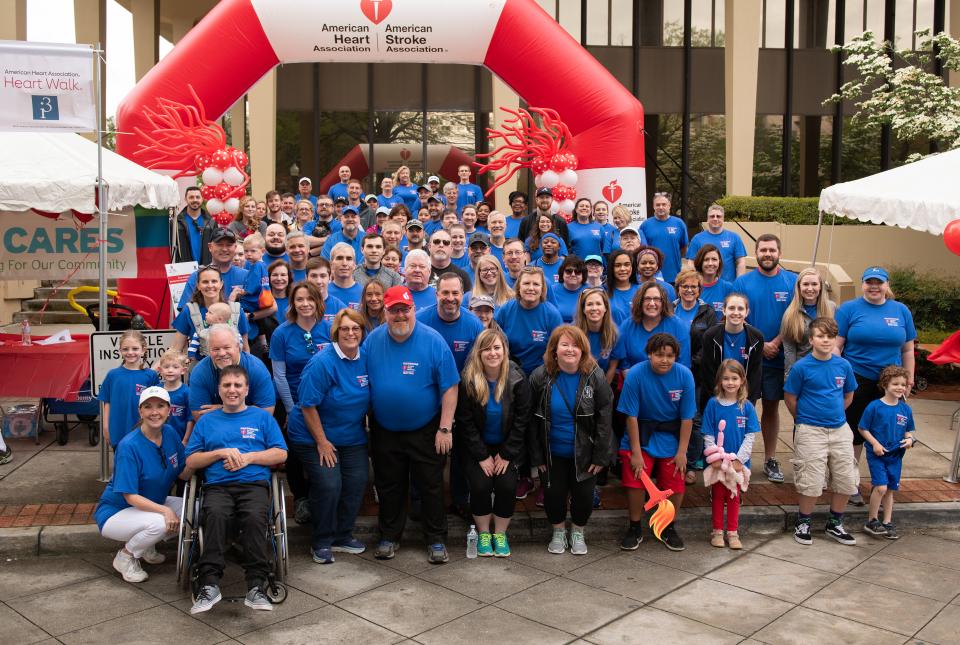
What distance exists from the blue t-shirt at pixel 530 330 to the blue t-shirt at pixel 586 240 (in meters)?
3.83

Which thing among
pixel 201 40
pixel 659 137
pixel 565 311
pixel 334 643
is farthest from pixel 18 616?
pixel 659 137

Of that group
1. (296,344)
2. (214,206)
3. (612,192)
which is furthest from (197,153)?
(296,344)

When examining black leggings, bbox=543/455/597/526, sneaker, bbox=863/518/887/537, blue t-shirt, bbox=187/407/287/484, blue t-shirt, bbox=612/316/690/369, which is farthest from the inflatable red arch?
blue t-shirt, bbox=187/407/287/484

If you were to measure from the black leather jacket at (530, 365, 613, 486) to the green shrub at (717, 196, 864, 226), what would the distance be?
40.6ft

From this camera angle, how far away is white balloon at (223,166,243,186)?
11578 millimetres

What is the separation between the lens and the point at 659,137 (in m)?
22.2

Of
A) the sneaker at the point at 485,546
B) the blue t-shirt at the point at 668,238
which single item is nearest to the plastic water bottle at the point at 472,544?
the sneaker at the point at 485,546

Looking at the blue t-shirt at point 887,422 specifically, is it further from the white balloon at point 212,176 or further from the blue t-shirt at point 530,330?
the white balloon at point 212,176

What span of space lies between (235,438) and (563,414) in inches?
84.7

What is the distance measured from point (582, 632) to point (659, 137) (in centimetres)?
1834

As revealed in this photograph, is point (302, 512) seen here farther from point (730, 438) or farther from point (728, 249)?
point (728, 249)

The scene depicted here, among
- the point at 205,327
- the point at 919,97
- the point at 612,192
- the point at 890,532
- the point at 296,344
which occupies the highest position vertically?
the point at 919,97

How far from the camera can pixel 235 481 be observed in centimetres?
571

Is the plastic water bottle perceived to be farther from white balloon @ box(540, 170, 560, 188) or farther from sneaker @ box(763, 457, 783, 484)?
white balloon @ box(540, 170, 560, 188)
